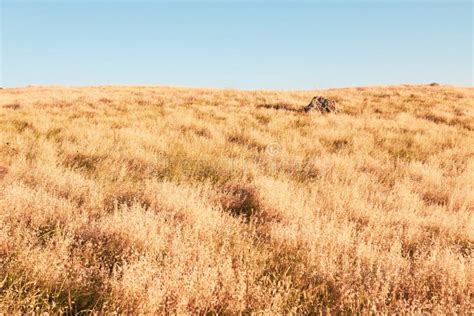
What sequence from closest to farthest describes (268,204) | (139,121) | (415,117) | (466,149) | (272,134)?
(268,204) < (466,149) < (272,134) < (139,121) < (415,117)

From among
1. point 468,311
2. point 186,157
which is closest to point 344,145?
point 186,157

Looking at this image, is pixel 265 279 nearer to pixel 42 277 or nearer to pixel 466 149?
pixel 42 277

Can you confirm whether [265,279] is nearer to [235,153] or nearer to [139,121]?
[235,153]

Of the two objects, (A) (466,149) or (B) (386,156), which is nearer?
(B) (386,156)

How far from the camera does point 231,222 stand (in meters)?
4.62

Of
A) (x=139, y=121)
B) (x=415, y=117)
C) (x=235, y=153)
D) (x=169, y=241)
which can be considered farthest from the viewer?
(x=415, y=117)

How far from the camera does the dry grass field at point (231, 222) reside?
3.02 metres

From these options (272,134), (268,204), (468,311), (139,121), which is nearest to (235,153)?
(272,134)

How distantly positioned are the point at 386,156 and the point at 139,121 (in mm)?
7250

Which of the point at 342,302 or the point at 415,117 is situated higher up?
the point at 415,117

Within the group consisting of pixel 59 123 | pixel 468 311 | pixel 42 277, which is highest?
pixel 59 123

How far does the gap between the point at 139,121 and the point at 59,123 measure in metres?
2.25

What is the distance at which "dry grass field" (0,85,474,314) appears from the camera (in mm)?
3020

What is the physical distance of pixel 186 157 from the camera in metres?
8.19
